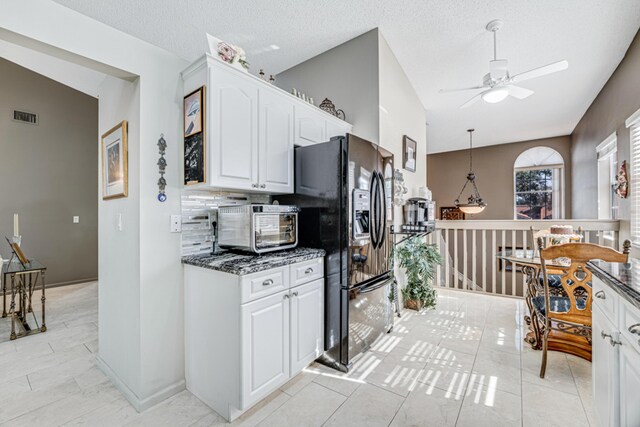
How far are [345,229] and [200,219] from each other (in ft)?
3.60

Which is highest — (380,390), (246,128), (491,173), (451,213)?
(491,173)

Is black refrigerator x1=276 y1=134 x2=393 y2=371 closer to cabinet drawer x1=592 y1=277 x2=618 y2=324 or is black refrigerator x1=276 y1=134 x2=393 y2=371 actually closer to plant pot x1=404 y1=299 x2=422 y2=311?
plant pot x1=404 y1=299 x2=422 y2=311

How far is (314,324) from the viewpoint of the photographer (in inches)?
85.8

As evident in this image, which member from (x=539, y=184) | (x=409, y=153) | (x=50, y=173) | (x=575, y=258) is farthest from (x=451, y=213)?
(x=50, y=173)

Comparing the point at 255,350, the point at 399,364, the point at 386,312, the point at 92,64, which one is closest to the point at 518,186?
the point at 386,312

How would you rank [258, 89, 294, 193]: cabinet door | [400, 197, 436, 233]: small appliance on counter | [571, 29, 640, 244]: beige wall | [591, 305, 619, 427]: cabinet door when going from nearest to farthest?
[591, 305, 619, 427]: cabinet door, [258, 89, 294, 193]: cabinet door, [571, 29, 640, 244]: beige wall, [400, 197, 436, 233]: small appliance on counter

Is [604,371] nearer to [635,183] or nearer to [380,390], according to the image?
[380,390]

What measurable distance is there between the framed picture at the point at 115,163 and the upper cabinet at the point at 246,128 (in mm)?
549

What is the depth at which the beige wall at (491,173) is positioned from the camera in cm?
669

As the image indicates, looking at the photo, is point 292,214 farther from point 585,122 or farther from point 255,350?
point 585,122

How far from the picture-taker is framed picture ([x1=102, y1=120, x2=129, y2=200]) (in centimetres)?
200

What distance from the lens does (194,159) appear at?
1.94 meters

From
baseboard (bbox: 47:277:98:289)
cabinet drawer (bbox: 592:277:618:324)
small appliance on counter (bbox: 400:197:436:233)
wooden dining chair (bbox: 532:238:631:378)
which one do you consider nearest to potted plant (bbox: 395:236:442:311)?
small appliance on counter (bbox: 400:197:436:233)

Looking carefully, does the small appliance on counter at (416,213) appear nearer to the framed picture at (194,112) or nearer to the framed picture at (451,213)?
the framed picture at (194,112)
